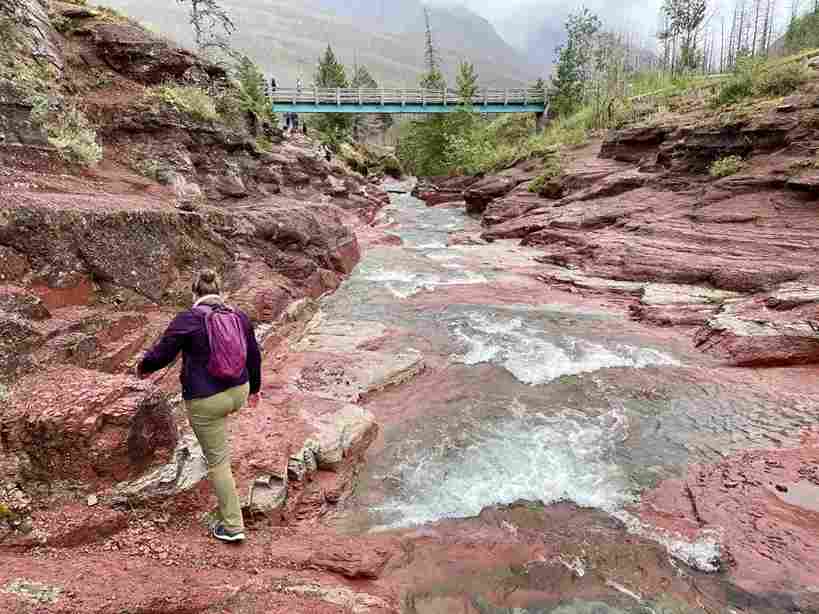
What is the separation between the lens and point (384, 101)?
139ft

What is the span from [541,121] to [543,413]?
46778 mm

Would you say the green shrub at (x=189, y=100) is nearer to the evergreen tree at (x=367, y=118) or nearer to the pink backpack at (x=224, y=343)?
the pink backpack at (x=224, y=343)

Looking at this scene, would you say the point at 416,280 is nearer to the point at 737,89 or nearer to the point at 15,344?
the point at 15,344

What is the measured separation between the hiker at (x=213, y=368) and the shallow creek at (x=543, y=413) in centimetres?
131

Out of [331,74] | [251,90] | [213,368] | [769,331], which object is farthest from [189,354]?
[331,74]

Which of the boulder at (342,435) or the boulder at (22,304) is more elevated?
the boulder at (22,304)

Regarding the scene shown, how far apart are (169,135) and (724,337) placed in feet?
40.1

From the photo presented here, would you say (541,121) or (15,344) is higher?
(541,121)

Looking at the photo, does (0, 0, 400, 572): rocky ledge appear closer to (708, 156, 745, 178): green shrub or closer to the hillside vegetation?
(708, 156, 745, 178): green shrub

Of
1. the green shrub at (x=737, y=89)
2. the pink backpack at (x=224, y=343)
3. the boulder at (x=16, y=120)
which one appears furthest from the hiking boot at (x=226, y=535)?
the green shrub at (x=737, y=89)

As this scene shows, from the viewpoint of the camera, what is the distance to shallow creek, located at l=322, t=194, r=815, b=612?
533 cm

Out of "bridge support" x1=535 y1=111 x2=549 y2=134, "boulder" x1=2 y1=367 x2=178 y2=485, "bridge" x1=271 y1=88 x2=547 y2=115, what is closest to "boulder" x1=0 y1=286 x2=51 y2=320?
"boulder" x1=2 y1=367 x2=178 y2=485

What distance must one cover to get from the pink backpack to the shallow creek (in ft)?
6.67

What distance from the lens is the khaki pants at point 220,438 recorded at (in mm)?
3863
